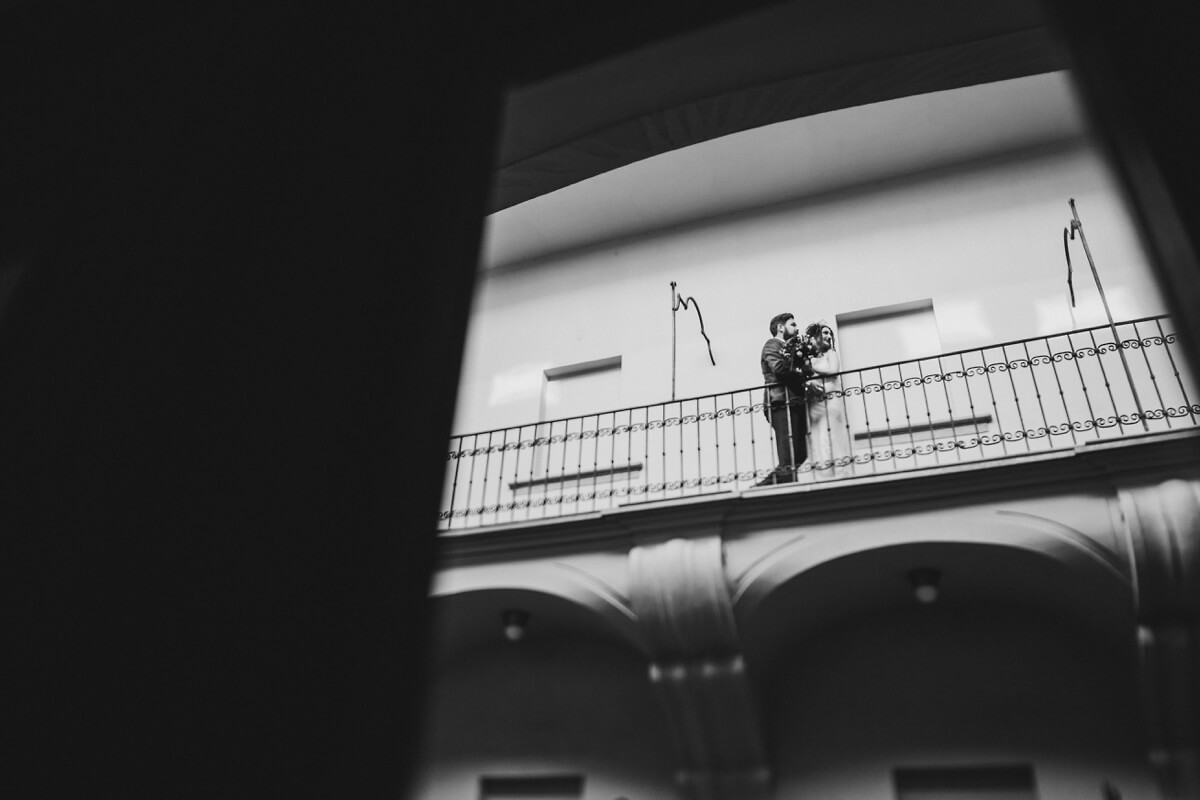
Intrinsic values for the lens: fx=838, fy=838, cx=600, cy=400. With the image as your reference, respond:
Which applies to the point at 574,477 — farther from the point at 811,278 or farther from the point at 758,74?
the point at 758,74

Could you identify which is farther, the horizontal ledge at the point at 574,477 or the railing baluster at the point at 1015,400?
the horizontal ledge at the point at 574,477

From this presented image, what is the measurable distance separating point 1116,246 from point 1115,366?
5.30 feet

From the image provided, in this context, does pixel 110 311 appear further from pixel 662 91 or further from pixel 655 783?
pixel 655 783

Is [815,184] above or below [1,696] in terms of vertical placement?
above

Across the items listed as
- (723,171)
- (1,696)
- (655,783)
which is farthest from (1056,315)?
(1,696)

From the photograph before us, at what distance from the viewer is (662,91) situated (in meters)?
2.23

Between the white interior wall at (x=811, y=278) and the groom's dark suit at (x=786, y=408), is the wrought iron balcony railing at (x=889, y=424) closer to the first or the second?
the groom's dark suit at (x=786, y=408)

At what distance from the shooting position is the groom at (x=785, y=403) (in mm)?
8547

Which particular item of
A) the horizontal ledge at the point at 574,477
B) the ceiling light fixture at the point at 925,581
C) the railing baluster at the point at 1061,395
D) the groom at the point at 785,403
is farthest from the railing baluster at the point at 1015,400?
the horizontal ledge at the point at 574,477

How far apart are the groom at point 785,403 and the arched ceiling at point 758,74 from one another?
6172 millimetres

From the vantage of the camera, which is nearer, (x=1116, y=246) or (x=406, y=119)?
(x=406, y=119)

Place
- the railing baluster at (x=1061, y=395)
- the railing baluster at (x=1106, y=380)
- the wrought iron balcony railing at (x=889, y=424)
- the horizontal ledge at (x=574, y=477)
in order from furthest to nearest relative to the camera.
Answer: the horizontal ledge at (x=574, y=477), the wrought iron balcony railing at (x=889, y=424), the railing baluster at (x=1106, y=380), the railing baluster at (x=1061, y=395)

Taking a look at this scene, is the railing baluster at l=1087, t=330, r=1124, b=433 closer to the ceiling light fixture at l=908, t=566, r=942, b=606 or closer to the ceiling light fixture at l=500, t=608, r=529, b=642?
the ceiling light fixture at l=908, t=566, r=942, b=606

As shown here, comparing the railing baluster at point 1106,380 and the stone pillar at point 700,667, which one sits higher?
the railing baluster at point 1106,380
